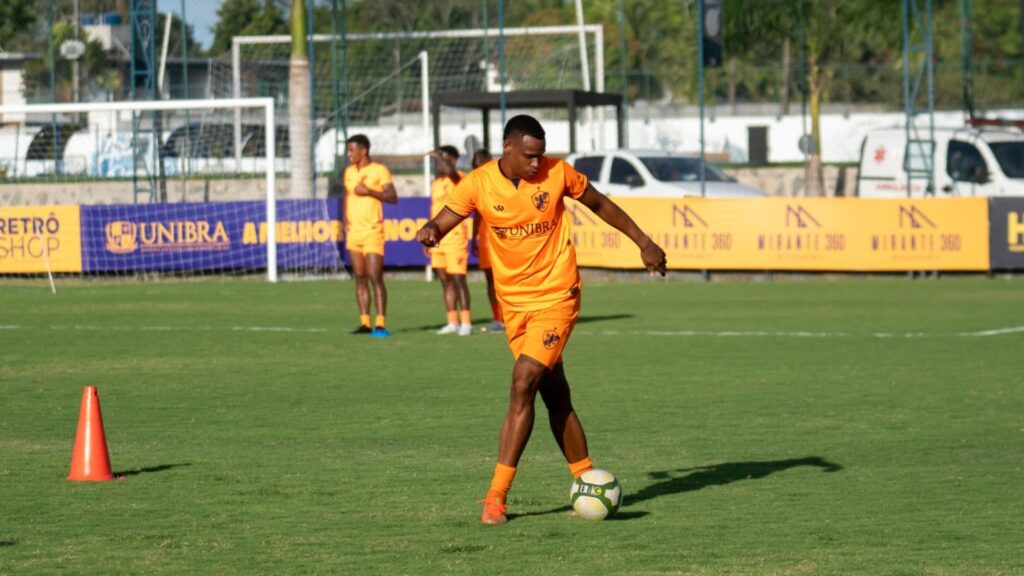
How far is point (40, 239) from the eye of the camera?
2878cm

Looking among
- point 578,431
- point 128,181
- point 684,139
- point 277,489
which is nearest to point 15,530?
point 277,489

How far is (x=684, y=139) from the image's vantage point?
2441 inches

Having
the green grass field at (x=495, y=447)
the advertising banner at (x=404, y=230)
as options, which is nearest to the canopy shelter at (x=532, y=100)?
the advertising banner at (x=404, y=230)

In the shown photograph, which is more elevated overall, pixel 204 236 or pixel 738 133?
pixel 738 133

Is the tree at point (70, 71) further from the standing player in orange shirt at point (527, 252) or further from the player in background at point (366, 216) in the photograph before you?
the standing player in orange shirt at point (527, 252)

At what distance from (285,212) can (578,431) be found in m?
21.1

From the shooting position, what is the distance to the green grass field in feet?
24.4

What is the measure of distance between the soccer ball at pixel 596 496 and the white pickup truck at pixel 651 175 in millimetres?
21040

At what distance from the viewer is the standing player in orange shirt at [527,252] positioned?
8.18m

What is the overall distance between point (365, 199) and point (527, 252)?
34.1ft

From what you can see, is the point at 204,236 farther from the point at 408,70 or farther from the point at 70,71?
the point at 70,71

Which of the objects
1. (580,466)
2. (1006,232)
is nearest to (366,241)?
(580,466)

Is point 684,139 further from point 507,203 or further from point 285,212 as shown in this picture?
point 507,203

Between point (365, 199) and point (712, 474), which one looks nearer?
point (712, 474)
